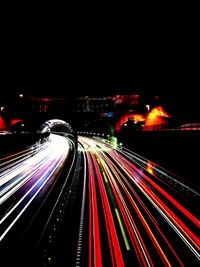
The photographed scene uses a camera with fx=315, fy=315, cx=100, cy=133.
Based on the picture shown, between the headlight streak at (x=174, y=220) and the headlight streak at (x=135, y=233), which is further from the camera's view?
the headlight streak at (x=174, y=220)

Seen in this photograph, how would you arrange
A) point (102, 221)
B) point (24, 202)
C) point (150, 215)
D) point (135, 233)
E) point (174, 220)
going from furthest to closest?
point (24, 202)
point (150, 215)
point (102, 221)
point (174, 220)
point (135, 233)

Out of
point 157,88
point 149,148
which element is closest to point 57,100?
point 157,88

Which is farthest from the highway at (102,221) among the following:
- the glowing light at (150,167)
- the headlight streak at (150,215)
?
the glowing light at (150,167)

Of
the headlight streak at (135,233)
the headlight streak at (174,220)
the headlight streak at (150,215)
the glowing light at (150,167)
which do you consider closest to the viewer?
the headlight streak at (135,233)

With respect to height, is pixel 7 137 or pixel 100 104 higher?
pixel 100 104

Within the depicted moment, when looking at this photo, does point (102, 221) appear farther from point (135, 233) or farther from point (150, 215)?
point (150, 215)

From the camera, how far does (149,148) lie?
33.8 m

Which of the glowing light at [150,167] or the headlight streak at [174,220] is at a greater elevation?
the glowing light at [150,167]

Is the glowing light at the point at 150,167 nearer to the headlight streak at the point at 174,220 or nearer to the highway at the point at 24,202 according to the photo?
the headlight streak at the point at 174,220

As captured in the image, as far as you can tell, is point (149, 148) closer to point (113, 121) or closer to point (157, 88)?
point (157, 88)

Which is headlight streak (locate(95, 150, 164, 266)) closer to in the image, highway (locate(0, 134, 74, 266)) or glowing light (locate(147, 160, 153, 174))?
highway (locate(0, 134, 74, 266))

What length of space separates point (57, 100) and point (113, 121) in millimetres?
69781

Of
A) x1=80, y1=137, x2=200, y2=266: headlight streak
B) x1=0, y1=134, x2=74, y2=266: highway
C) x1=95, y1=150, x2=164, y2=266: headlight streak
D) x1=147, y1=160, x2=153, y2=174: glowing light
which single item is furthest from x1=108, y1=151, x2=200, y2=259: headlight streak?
x1=147, y1=160, x2=153, y2=174: glowing light

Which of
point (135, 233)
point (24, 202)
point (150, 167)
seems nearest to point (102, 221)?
point (135, 233)
